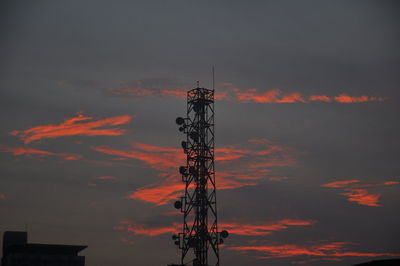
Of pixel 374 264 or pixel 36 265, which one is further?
pixel 36 265

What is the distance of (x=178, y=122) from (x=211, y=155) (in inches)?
316

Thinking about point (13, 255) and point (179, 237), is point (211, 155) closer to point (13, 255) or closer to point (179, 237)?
point (179, 237)

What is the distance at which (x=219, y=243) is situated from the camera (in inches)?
3533

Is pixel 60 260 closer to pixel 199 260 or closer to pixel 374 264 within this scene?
pixel 199 260

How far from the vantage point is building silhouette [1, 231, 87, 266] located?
138 meters

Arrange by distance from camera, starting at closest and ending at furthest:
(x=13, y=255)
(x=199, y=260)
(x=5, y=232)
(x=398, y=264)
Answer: (x=398, y=264) < (x=199, y=260) < (x=13, y=255) < (x=5, y=232)

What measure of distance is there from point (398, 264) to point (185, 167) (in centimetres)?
4043

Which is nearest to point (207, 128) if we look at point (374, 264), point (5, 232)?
point (374, 264)

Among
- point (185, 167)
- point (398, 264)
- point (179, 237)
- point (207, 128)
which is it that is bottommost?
point (398, 264)

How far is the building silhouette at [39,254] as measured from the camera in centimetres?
13764

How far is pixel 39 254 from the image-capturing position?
13938cm

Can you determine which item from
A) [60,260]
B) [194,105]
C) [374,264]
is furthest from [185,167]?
[60,260]

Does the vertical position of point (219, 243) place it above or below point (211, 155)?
below

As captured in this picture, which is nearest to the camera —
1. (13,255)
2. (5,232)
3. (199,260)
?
(199,260)
